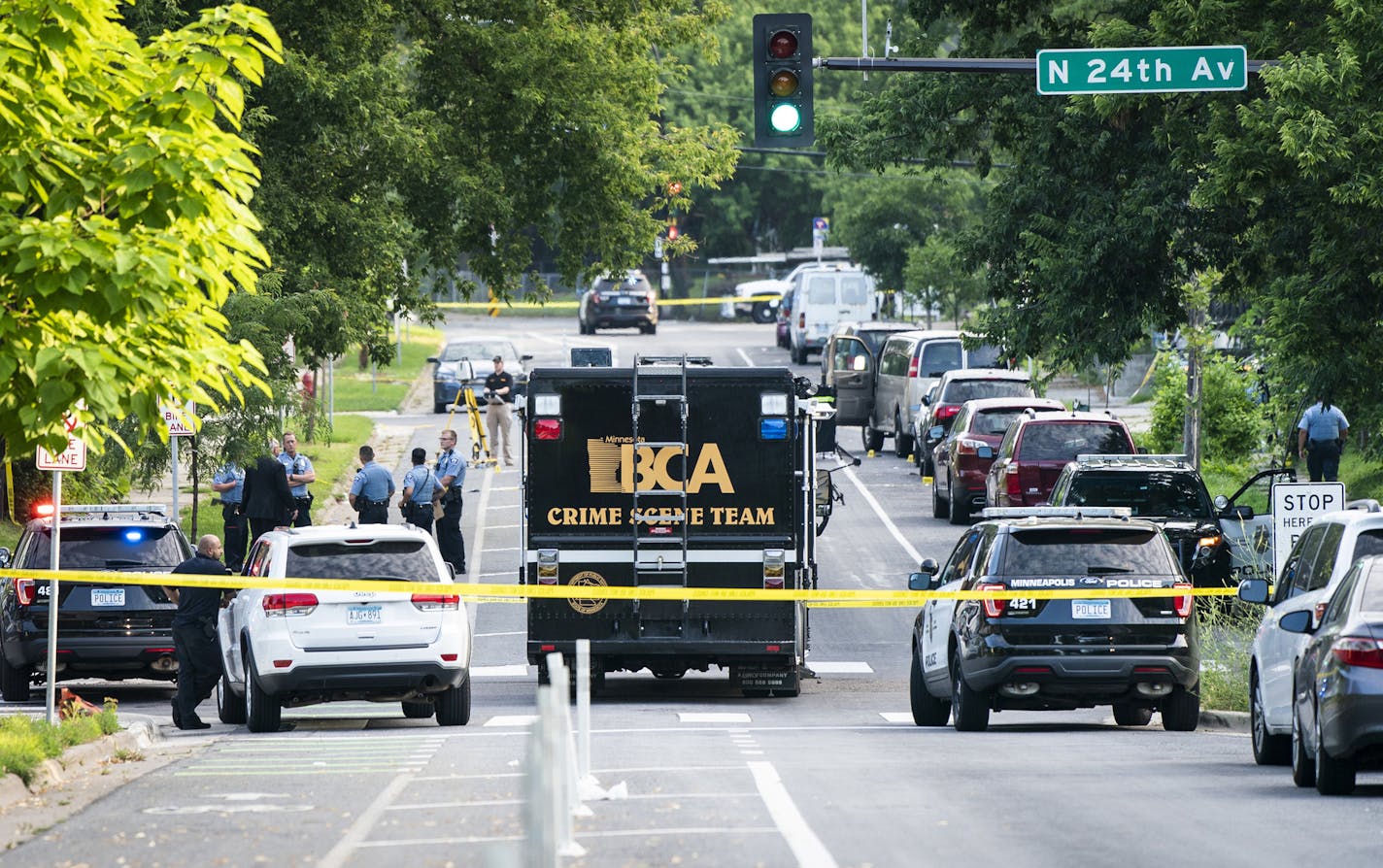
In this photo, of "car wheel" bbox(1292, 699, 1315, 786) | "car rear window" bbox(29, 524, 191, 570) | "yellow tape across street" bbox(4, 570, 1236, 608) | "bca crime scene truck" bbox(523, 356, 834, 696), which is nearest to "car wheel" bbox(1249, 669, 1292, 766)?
"car wheel" bbox(1292, 699, 1315, 786)

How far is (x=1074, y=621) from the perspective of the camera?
16.7 metres

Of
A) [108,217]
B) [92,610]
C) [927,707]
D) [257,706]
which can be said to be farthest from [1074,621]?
[92,610]

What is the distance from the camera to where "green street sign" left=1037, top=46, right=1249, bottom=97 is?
18.5 metres

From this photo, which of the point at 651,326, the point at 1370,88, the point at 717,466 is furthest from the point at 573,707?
the point at 651,326

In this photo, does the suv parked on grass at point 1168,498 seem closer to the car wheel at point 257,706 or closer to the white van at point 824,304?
the car wheel at point 257,706

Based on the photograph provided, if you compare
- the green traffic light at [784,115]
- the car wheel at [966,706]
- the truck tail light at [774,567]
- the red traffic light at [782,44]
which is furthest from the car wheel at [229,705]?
the red traffic light at [782,44]

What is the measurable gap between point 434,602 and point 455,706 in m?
0.90

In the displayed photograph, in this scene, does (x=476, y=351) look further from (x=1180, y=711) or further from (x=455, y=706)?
(x=1180, y=711)

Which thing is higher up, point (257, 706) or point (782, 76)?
point (782, 76)

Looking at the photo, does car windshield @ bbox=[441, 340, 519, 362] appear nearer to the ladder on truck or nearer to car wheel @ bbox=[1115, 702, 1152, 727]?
the ladder on truck

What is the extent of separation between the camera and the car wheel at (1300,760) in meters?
13.4

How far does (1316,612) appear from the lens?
13859mm

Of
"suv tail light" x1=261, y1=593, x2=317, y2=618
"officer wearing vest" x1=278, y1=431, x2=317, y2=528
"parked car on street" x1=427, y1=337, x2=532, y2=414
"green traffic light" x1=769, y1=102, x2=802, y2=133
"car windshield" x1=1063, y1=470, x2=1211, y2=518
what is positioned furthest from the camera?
"parked car on street" x1=427, y1=337, x2=532, y2=414

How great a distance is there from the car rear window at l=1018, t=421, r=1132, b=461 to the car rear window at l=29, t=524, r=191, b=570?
11.8 m
